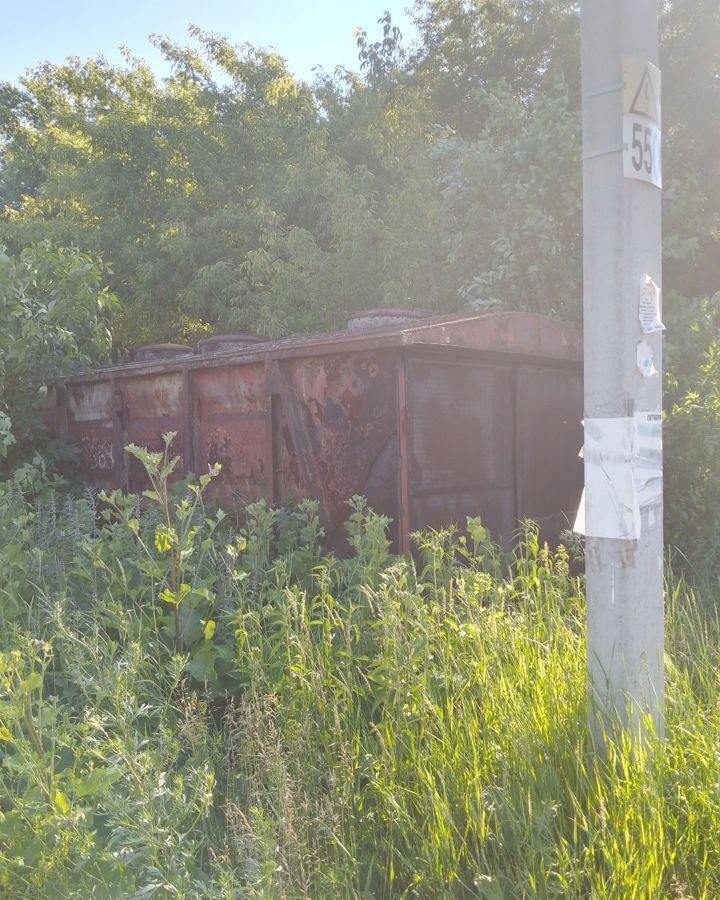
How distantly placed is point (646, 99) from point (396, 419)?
2.97 meters

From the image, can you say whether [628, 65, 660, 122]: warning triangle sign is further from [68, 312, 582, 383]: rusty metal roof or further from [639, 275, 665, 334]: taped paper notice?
[68, 312, 582, 383]: rusty metal roof

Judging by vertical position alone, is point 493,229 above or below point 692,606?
above

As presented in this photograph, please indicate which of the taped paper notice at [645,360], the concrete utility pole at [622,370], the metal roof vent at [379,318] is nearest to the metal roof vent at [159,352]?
the metal roof vent at [379,318]

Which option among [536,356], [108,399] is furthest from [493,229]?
[108,399]

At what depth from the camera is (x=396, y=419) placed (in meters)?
5.43

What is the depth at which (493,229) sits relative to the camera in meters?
10.0

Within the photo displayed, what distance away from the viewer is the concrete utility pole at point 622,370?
262 centimetres

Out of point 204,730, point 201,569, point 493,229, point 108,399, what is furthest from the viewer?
point 493,229

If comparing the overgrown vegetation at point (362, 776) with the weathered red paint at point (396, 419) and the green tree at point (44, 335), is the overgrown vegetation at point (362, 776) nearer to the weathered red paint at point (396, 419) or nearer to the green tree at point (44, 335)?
the weathered red paint at point (396, 419)

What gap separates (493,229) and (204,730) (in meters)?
8.20

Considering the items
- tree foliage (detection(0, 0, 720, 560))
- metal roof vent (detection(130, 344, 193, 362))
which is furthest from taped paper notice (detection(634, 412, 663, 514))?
metal roof vent (detection(130, 344, 193, 362))

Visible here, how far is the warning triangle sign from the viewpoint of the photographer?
8.77ft

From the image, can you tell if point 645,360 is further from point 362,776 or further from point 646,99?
point 362,776

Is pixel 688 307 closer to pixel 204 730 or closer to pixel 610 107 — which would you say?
pixel 610 107
